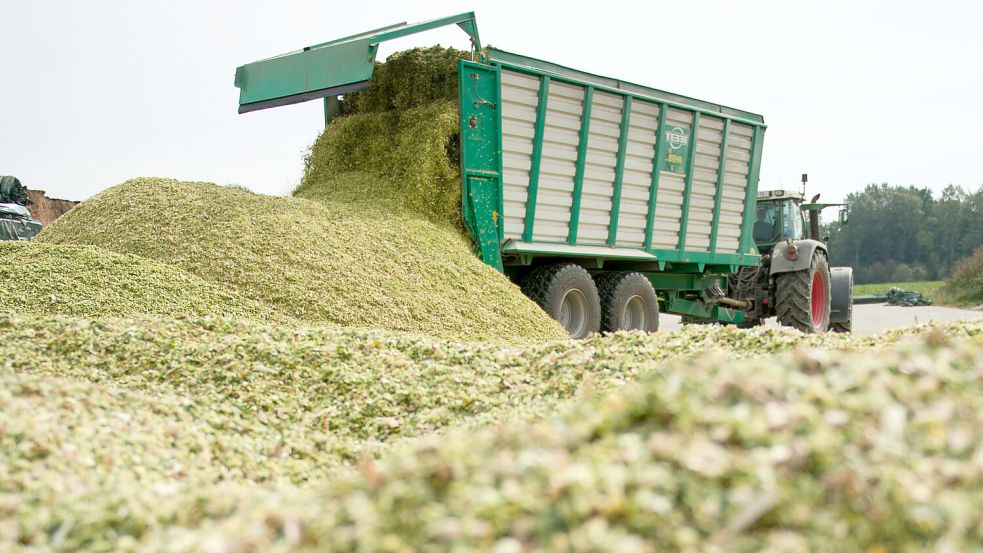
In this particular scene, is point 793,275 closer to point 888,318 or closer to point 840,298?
point 840,298

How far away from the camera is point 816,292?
11383 millimetres

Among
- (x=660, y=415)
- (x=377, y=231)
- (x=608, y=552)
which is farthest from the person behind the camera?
(x=377, y=231)

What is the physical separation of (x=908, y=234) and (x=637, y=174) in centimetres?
3974

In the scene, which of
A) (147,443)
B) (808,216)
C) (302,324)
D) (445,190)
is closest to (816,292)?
(808,216)

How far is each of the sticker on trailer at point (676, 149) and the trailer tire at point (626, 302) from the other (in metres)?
1.28

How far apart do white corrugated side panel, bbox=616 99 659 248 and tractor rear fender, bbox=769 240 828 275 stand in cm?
255

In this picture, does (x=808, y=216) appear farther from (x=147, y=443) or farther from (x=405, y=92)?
(x=147, y=443)

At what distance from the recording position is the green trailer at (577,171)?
768 cm

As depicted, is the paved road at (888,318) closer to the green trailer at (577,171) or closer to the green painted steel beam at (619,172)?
the green trailer at (577,171)

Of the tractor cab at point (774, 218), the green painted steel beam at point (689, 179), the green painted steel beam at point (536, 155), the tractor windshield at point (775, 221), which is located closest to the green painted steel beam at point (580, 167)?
the green painted steel beam at point (536, 155)

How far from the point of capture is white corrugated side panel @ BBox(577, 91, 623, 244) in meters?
8.38

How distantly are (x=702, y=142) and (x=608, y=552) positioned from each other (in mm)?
8511

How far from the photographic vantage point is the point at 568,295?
8172 mm

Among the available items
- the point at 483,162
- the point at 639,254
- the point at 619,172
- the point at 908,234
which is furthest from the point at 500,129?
the point at 908,234
